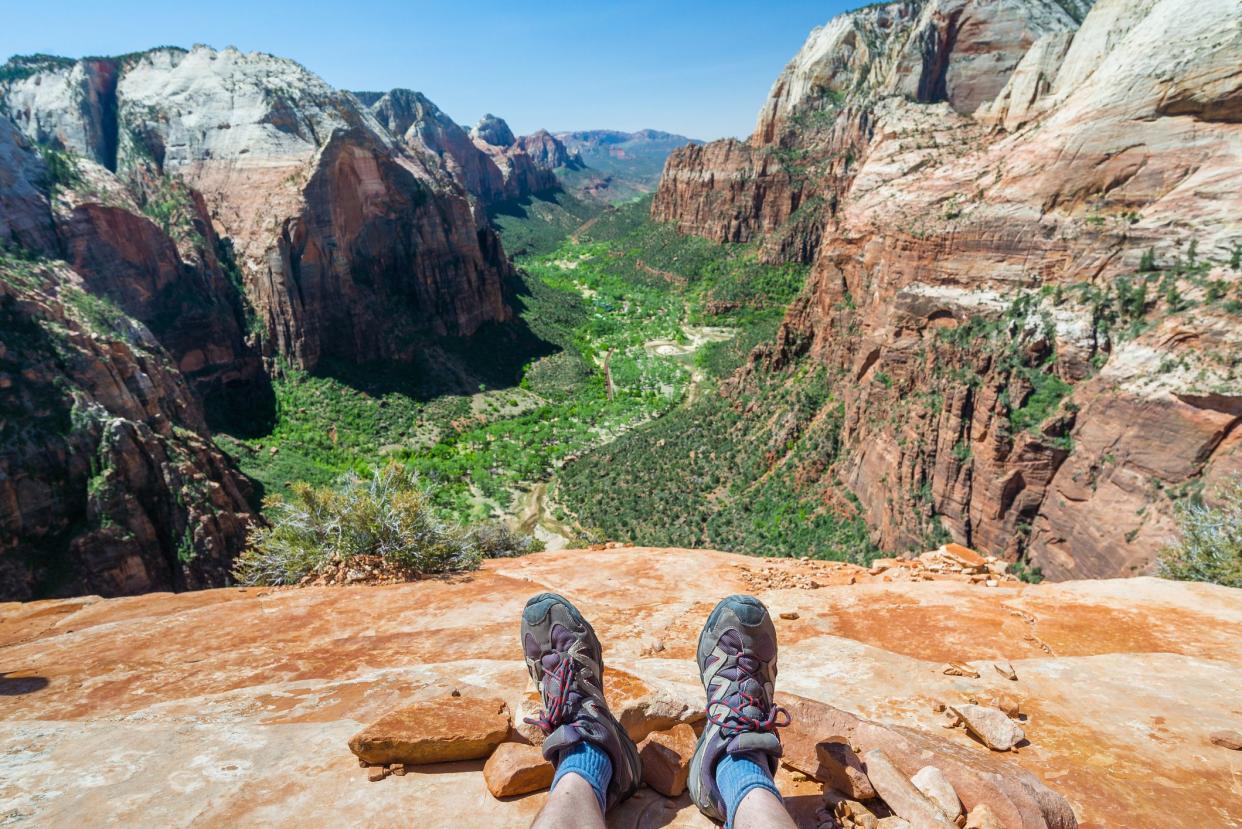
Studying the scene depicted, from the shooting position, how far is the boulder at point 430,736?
14.9ft

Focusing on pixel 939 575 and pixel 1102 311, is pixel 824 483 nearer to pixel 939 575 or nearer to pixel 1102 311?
pixel 1102 311

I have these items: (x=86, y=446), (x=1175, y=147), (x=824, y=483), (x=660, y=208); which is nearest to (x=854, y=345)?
(x=824, y=483)

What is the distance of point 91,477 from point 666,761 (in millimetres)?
25963

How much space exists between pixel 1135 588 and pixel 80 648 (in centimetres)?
1558

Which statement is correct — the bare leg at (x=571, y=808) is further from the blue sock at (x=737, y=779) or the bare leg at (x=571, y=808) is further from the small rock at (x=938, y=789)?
the small rock at (x=938, y=789)

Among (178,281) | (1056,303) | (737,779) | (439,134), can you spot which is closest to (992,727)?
(737,779)

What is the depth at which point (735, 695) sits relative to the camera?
457 centimetres

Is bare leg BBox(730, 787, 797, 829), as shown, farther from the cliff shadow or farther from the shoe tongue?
the cliff shadow

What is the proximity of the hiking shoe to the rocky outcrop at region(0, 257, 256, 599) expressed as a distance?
22566mm

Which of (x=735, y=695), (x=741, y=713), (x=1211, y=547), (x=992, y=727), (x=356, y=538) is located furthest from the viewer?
(x=1211, y=547)

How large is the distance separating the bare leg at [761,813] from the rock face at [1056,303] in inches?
724

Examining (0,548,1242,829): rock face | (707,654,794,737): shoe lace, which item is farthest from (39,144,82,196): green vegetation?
(707,654,794,737): shoe lace

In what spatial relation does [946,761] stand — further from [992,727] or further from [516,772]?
[516,772]

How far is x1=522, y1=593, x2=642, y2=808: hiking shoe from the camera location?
14.0ft
